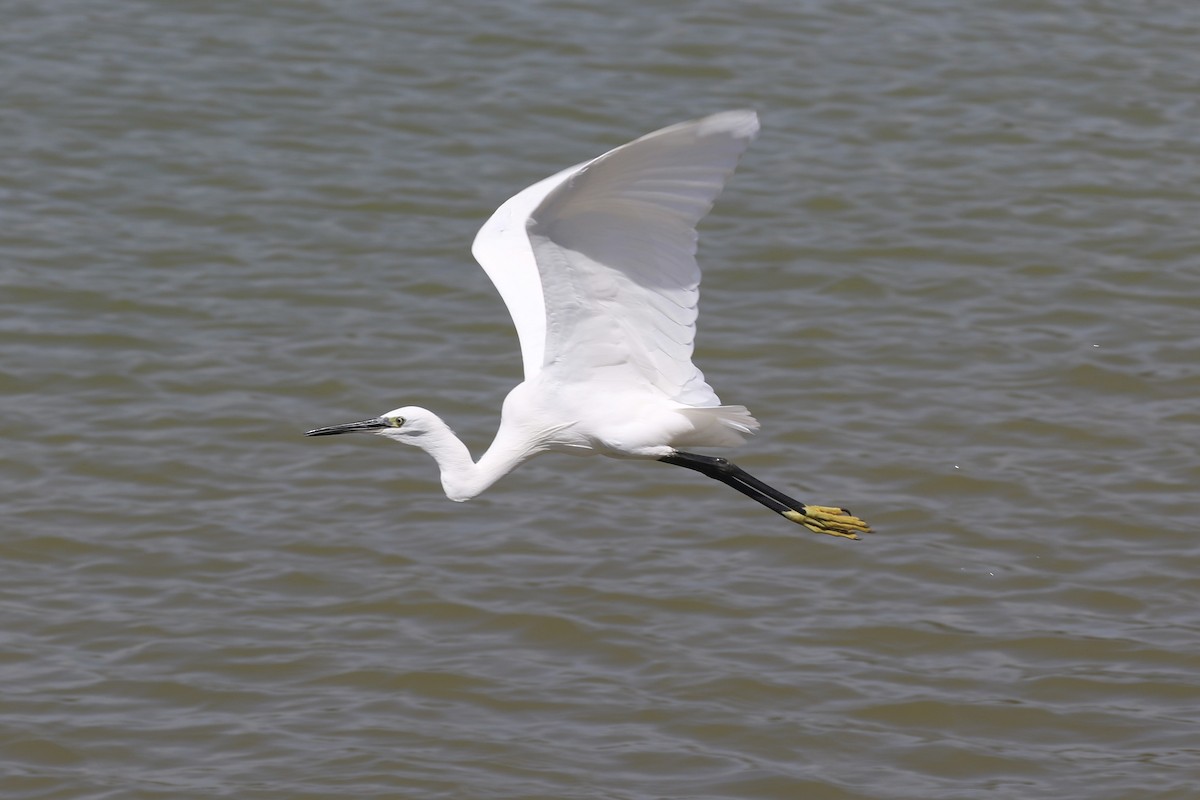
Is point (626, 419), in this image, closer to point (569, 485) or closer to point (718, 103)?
point (569, 485)

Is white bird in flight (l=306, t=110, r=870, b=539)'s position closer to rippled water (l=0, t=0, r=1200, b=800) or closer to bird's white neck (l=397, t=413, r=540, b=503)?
bird's white neck (l=397, t=413, r=540, b=503)

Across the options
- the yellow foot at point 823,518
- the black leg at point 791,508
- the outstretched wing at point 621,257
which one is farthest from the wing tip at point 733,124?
the yellow foot at point 823,518

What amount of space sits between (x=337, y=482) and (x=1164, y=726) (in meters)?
4.05

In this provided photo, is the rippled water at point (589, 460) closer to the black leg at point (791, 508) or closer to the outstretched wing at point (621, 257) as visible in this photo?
the black leg at point (791, 508)

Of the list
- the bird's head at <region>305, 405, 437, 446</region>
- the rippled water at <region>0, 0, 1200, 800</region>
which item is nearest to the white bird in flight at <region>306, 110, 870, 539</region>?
the bird's head at <region>305, 405, 437, 446</region>

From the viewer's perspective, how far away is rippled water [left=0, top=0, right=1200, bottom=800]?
7086 millimetres

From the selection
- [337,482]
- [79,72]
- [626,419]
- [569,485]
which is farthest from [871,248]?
[79,72]

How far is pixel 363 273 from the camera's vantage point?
10.7 meters

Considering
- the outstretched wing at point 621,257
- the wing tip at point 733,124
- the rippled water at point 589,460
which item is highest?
the wing tip at point 733,124

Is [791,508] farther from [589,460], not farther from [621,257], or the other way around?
[589,460]

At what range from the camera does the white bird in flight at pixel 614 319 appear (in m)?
5.57

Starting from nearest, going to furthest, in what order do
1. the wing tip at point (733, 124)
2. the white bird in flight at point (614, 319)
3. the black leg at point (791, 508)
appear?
the wing tip at point (733, 124), the white bird in flight at point (614, 319), the black leg at point (791, 508)

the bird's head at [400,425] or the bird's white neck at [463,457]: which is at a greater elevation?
the bird's head at [400,425]

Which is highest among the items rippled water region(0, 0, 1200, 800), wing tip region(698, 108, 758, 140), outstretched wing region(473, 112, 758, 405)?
wing tip region(698, 108, 758, 140)
